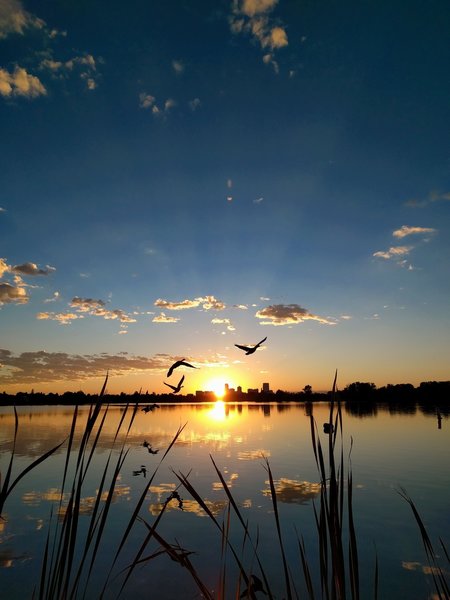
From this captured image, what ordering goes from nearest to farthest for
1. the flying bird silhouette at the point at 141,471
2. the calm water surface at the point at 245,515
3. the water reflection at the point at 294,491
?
the calm water surface at the point at 245,515, the water reflection at the point at 294,491, the flying bird silhouette at the point at 141,471

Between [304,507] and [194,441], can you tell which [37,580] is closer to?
[304,507]

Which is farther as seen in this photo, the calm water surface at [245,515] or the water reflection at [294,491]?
the water reflection at [294,491]

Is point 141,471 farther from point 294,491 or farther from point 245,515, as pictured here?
point 245,515

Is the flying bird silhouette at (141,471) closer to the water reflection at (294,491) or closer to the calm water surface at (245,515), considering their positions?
the calm water surface at (245,515)

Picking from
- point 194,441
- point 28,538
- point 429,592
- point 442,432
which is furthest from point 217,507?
point 442,432

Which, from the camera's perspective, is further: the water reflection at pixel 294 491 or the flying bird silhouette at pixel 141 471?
the flying bird silhouette at pixel 141 471

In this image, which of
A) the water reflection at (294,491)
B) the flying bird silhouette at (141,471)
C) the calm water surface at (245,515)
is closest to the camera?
the calm water surface at (245,515)

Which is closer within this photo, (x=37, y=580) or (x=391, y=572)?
(x=37, y=580)

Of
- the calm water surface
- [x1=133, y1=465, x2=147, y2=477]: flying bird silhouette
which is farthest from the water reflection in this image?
[x1=133, y1=465, x2=147, y2=477]: flying bird silhouette

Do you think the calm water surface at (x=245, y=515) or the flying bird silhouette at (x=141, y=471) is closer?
the calm water surface at (x=245, y=515)

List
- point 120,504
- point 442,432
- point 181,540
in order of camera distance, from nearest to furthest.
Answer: point 181,540 → point 120,504 → point 442,432

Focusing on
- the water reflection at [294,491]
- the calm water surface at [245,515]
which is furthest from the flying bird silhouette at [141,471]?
the water reflection at [294,491]

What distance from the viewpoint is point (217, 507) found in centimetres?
1923

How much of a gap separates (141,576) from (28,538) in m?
5.59
